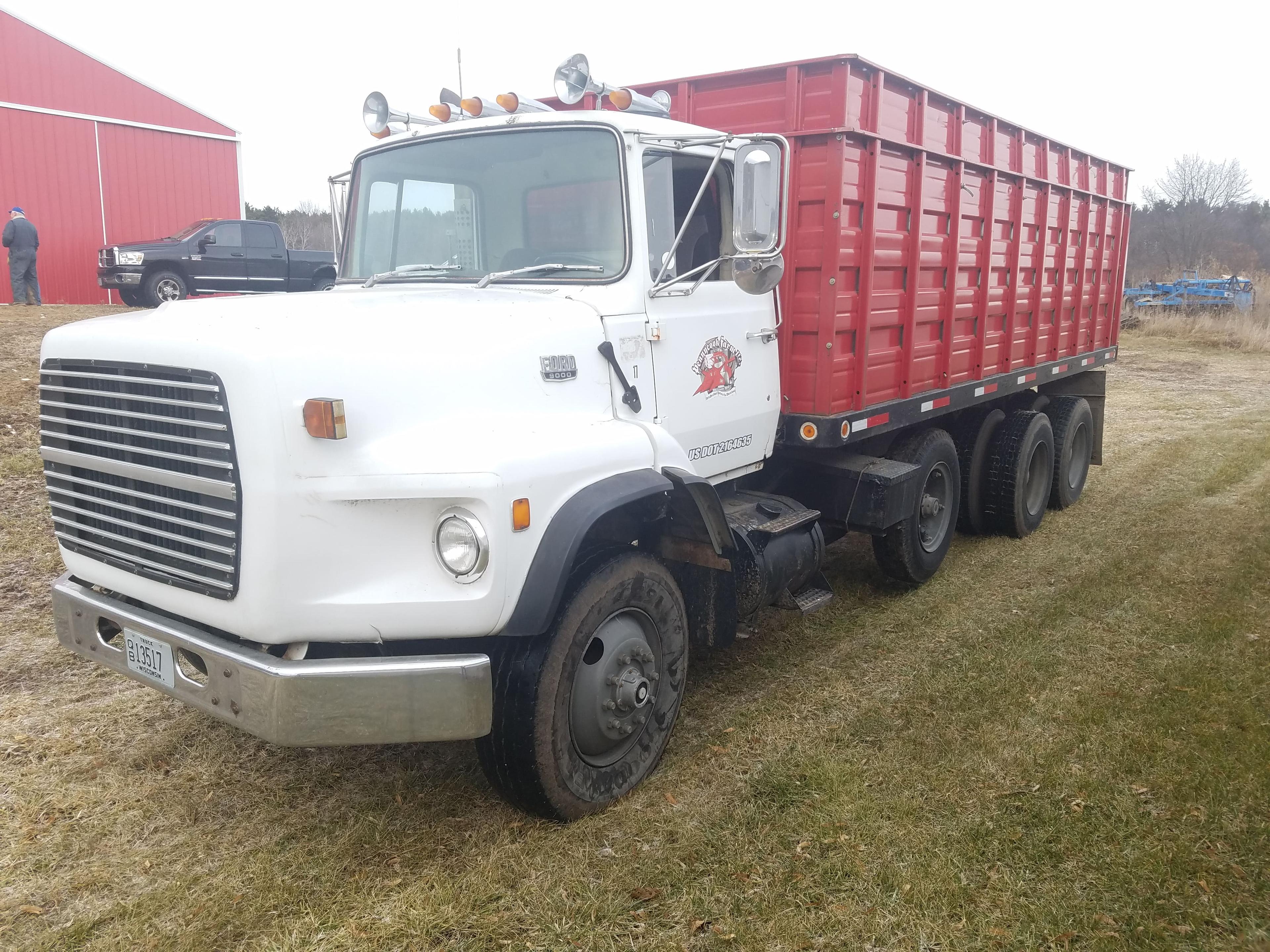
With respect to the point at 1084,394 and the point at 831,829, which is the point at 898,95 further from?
the point at 1084,394

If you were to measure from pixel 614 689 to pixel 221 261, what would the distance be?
15.3 m

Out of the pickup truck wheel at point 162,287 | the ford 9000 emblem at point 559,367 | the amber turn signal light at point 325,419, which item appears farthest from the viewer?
the pickup truck wheel at point 162,287

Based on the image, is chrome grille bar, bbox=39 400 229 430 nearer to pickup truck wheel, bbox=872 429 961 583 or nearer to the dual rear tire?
pickup truck wheel, bbox=872 429 961 583

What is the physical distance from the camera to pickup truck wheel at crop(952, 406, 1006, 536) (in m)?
7.16

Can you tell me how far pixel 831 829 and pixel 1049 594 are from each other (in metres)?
3.31

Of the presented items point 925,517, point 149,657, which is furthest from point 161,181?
point 149,657

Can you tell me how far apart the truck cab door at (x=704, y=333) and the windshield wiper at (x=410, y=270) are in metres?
0.86

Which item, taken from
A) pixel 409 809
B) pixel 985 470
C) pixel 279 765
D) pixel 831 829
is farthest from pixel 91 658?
pixel 985 470

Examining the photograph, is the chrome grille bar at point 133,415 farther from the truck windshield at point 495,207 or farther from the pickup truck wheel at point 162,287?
the pickup truck wheel at point 162,287

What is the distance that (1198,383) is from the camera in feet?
57.0

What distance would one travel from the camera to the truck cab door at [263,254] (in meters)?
16.8

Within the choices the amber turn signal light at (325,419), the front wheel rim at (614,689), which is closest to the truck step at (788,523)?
the front wheel rim at (614,689)

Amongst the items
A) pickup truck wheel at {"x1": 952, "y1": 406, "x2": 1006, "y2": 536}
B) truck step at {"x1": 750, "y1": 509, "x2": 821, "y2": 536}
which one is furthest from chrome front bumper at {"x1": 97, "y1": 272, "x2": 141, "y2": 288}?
truck step at {"x1": 750, "y1": 509, "x2": 821, "y2": 536}

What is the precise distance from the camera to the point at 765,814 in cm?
357
